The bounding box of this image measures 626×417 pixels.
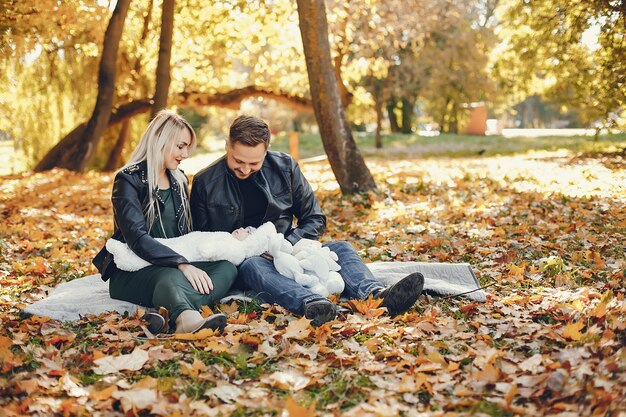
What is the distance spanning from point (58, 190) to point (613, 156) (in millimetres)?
11301

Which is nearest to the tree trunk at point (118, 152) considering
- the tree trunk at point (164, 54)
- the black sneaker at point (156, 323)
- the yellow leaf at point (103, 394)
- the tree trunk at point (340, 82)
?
the tree trunk at point (164, 54)

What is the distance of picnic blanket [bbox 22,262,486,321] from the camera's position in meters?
4.37

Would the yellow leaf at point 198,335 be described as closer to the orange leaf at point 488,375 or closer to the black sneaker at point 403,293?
the black sneaker at point 403,293

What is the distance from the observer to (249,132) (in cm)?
441

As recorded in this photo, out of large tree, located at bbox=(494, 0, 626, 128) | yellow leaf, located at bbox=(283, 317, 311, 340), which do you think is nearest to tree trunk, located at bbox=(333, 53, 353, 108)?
large tree, located at bbox=(494, 0, 626, 128)

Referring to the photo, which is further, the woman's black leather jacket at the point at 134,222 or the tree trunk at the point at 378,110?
the tree trunk at the point at 378,110

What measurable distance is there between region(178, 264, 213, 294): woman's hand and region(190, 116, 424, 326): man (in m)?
0.39

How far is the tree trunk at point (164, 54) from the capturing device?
40.1 feet

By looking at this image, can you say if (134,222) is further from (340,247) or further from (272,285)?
(340,247)

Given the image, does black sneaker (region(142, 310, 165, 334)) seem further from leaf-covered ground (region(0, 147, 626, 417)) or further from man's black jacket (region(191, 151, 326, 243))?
man's black jacket (region(191, 151, 326, 243))

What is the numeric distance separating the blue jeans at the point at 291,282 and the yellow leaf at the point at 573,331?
1229mm

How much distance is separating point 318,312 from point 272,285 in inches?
20.0

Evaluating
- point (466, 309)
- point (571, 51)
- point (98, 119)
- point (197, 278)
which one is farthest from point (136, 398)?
point (571, 51)

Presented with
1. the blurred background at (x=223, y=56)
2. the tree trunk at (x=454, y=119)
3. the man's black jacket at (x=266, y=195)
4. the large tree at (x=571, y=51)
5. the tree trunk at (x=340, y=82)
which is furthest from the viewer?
the tree trunk at (x=454, y=119)
